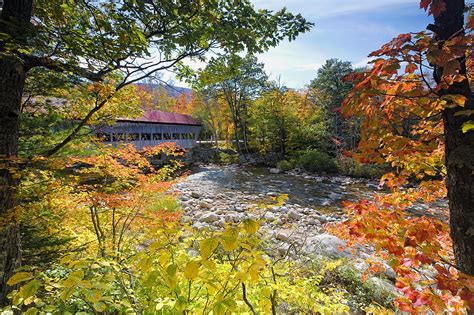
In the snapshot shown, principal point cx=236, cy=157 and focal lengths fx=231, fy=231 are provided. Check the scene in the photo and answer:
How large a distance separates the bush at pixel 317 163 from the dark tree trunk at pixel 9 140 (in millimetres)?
16363

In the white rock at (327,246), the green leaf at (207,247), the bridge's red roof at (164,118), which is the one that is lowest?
the white rock at (327,246)

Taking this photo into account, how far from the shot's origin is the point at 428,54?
1310 millimetres

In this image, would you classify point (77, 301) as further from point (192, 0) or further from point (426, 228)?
point (192, 0)

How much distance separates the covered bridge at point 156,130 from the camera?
14.9 m

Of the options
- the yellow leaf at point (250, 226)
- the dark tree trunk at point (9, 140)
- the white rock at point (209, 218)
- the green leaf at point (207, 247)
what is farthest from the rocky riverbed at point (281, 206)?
the dark tree trunk at point (9, 140)

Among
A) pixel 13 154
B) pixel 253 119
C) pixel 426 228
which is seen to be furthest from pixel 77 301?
pixel 253 119

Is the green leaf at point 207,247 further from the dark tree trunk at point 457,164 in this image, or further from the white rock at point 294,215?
the white rock at point 294,215

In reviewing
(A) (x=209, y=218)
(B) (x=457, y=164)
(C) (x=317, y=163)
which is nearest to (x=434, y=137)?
(B) (x=457, y=164)

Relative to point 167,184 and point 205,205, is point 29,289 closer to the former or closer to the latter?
point 167,184

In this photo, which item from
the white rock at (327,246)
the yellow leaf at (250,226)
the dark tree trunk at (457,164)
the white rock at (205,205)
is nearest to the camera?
the yellow leaf at (250,226)

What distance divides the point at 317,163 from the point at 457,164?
15608 mm

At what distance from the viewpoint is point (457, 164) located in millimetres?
1544

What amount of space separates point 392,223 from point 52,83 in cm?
376

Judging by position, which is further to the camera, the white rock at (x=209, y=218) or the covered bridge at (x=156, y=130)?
the covered bridge at (x=156, y=130)
